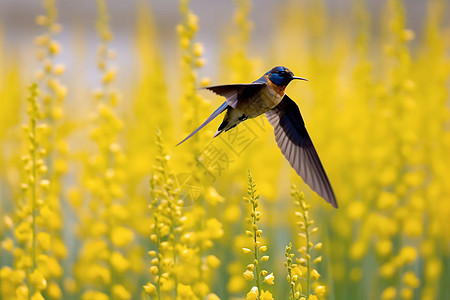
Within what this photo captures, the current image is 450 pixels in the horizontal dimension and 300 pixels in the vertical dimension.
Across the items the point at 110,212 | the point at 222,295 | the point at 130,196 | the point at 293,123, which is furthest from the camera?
the point at 130,196

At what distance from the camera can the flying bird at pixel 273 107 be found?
0.58 metres

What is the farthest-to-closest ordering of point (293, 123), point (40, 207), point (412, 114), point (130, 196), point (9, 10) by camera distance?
point (9, 10) → point (130, 196) → point (412, 114) → point (40, 207) → point (293, 123)

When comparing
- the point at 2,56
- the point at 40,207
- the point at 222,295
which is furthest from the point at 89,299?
the point at 2,56

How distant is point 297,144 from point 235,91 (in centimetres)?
18

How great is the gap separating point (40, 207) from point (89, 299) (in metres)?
0.48

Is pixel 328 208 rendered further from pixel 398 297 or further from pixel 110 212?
pixel 110 212

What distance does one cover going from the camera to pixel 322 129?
1.85 meters

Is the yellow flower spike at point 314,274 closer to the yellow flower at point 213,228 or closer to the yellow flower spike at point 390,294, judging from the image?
the yellow flower at point 213,228

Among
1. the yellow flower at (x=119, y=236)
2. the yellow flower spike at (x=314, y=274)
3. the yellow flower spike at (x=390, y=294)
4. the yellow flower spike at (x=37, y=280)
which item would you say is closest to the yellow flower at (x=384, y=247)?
the yellow flower spike at (x=390, y=294)

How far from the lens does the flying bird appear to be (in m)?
0.58

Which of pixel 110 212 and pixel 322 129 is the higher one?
pixel 322 129

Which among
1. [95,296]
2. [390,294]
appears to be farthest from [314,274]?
[390,294]

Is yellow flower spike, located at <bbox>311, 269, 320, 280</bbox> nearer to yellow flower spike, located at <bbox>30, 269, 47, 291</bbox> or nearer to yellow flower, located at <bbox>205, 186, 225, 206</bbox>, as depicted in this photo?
yellow flower, located at <bbox>205, 186, 225, 206</bbox>

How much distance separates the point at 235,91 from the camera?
0.58 metres
